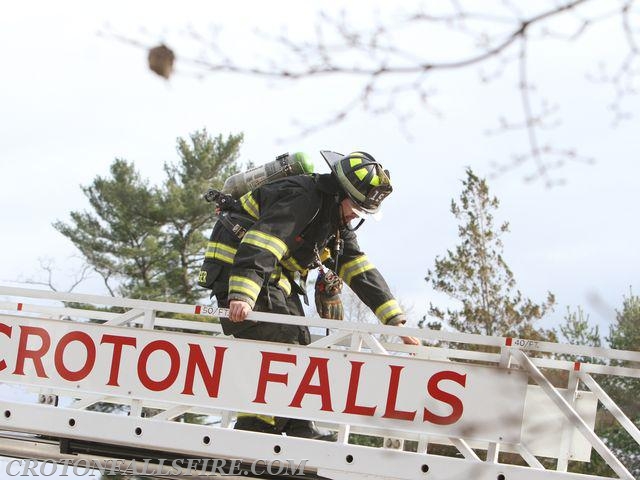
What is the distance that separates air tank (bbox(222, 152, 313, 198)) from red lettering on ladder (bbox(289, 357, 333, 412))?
1425mm

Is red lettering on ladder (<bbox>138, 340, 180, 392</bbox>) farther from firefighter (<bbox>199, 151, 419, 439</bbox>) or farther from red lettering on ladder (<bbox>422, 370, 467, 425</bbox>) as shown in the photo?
red lettering on ladder (<bbox>422, 370, 467, 425</bbox>)

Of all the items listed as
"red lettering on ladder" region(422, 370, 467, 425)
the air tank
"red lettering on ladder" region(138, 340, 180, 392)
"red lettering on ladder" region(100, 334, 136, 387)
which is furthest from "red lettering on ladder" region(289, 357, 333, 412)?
the air tank

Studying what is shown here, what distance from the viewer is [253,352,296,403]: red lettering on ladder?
5727mm

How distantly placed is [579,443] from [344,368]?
4.72 ft

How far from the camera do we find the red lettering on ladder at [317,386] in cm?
570

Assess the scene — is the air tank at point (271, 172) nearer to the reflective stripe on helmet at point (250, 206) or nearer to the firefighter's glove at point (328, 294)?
the reflective stripe on helmet at point (250, 206)

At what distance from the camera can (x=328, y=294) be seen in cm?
687

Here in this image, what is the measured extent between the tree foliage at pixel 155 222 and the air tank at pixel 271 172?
20248 mm

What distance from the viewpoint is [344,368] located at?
5684 mm

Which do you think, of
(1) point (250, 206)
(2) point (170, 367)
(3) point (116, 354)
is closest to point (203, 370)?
(2) point (170, 367)

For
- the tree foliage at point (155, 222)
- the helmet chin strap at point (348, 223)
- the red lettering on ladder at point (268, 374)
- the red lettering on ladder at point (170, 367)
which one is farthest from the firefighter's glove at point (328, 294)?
the tree foliage at point (155, 222)

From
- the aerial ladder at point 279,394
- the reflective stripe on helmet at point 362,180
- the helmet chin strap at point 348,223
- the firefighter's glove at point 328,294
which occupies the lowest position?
the aerial ladder at point 279,394

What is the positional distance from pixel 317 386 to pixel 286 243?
0.87m

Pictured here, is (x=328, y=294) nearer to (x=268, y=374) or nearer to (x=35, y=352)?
(x=268, y=374)
